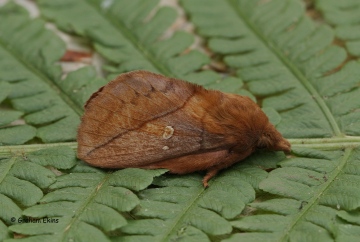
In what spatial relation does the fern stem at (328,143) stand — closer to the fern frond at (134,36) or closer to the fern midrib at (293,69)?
the fern midrib at (293,69)

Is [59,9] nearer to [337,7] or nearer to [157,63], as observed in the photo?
[157,63]

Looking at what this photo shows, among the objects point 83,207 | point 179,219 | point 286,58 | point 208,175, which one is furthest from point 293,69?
point 83,207

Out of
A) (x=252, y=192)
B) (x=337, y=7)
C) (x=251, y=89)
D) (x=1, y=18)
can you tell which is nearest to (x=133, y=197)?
(x=252, y=192)

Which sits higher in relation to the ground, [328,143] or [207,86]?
[207,86]

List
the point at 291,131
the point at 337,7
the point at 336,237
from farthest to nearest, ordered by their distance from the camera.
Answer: the point at 337,7, the point at 291,131, the point at 336,237

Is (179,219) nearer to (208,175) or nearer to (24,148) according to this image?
(208,175)
